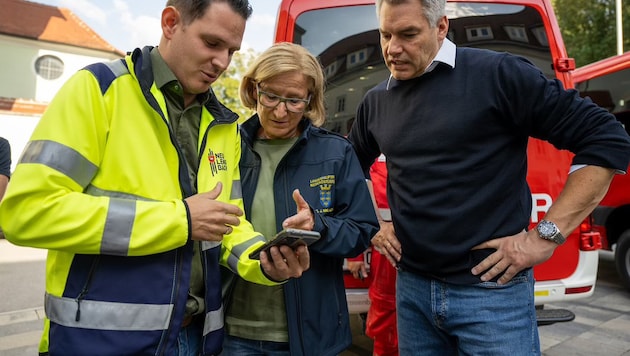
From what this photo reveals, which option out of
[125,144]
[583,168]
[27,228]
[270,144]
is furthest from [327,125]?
[27,228]

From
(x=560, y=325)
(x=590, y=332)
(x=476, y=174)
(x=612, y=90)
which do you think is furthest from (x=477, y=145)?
(x=612, y=90)

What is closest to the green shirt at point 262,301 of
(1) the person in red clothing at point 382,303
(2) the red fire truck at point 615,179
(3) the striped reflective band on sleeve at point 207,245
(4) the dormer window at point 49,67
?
(3) the striped reflective band on sleeve at point 207,245

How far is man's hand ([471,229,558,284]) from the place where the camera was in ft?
5.24

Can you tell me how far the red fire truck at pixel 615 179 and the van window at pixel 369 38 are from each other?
3655mm

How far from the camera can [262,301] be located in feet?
5.63

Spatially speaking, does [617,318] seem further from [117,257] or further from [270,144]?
[117,257]

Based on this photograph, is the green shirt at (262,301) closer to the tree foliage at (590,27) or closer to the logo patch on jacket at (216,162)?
the logo patch on jacket at (216,162)

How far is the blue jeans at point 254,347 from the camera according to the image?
1687 millimetres

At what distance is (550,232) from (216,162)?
1.17 metres

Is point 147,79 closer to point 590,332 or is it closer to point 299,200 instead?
point 299,200

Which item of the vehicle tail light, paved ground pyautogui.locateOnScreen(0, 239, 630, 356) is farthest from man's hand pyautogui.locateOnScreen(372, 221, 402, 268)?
paved ground pyautogui.locateOnScreen(0, 239, 630, 356)

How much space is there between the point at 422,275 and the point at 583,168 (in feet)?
2.23

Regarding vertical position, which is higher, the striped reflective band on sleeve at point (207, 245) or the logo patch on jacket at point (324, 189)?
the logo patch on jacket at point (324, 189)

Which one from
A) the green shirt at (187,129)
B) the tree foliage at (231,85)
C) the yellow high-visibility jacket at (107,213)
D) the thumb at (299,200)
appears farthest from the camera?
the tree foliage at (231,85)
